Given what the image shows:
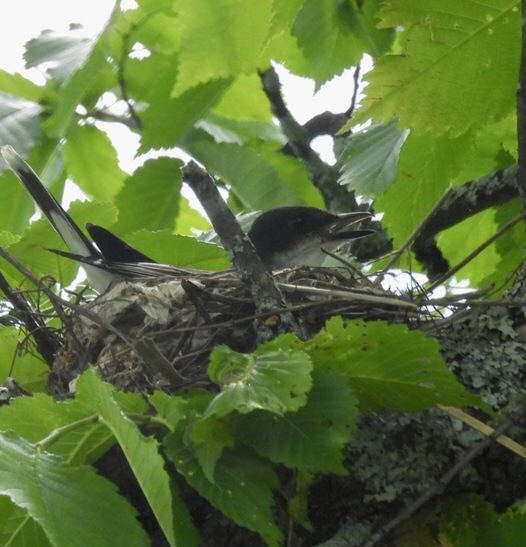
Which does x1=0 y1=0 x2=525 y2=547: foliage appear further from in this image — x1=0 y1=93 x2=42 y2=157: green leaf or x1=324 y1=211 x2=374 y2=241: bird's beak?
x1=324 y1=211 x2=374 y2=241: bird's beak

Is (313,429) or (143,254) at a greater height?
(143,254)

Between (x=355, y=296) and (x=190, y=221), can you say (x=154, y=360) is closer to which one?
(x=355, y=296)

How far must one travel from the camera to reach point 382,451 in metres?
2.82

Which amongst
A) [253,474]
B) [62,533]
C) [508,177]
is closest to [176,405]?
[253,474]

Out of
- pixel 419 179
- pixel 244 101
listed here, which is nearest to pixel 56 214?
pixel 244 101

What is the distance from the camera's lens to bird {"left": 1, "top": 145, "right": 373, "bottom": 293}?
4066mm

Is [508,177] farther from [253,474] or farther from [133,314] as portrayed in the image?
[253,474]

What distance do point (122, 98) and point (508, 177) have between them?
146 cm

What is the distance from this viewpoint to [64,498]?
208 cm

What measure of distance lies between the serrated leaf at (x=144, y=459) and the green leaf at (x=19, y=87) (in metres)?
1.95

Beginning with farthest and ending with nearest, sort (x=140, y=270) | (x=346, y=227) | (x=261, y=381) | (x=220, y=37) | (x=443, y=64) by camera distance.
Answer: (x=346, y=227) → (x=140, y=270) → (x=220, y=37) → (x=443, y=64) → (x=261, y=381)

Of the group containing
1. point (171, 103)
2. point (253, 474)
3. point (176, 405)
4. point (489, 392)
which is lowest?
point (489, 392)

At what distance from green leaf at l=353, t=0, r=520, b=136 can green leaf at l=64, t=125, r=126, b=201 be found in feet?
6.07

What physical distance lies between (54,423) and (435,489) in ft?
3.06
